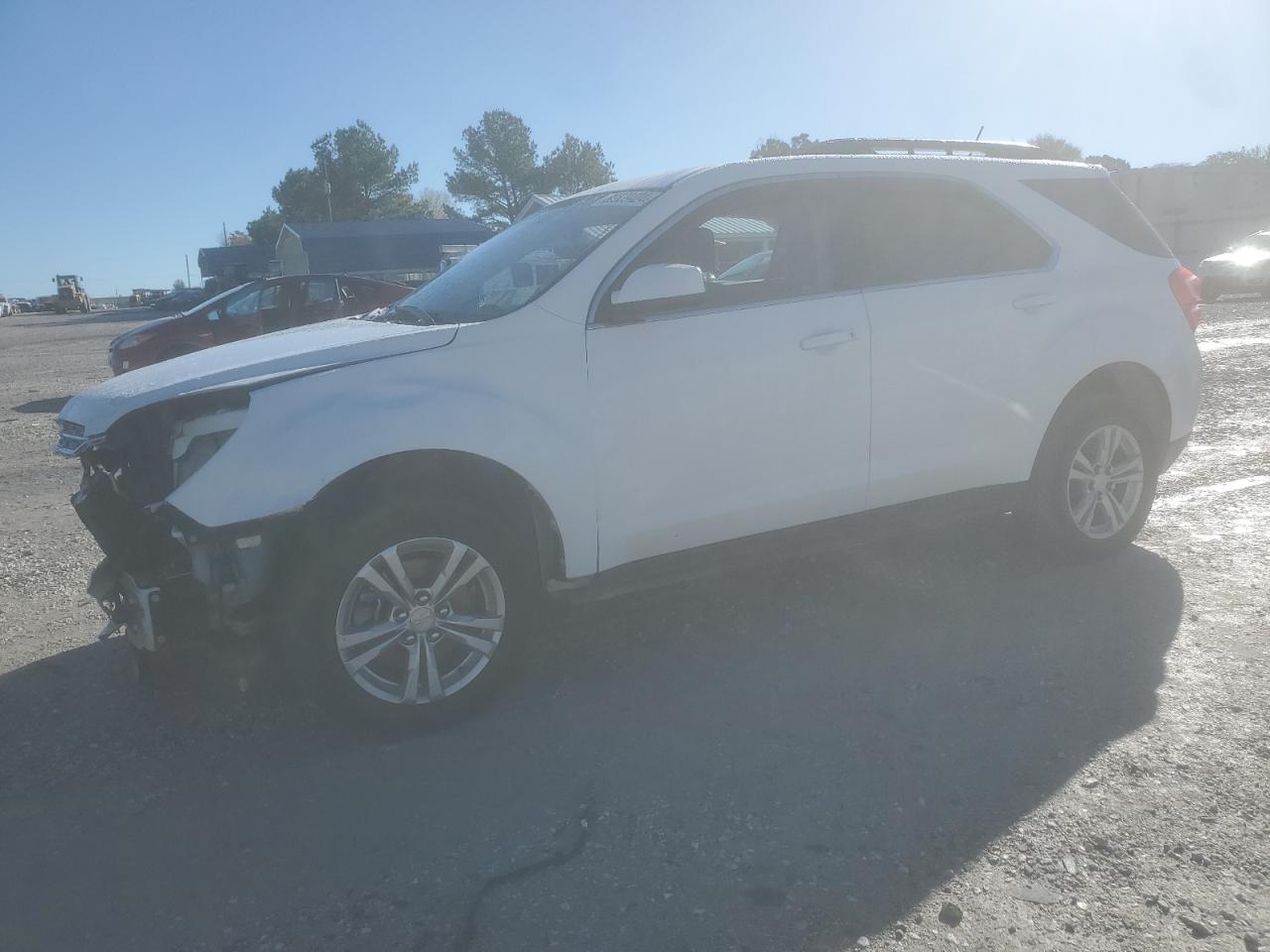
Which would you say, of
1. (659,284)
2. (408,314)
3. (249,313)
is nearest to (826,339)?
(659,284)

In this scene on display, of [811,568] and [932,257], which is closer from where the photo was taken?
[932,257]

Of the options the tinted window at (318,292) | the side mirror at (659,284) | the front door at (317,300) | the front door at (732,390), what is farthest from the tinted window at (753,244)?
the tinted window at (318,292)

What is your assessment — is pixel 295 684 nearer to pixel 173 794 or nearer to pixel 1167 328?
pixel 173 794

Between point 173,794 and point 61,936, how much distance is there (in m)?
0.73

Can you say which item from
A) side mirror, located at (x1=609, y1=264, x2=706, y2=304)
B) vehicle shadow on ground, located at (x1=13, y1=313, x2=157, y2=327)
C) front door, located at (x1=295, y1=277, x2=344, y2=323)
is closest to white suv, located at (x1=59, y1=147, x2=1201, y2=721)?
side mirror, located at (x1=609, y1=264, x2=706, y2=304)

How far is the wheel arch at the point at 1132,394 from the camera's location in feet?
16.1

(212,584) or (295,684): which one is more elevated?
(212,584)

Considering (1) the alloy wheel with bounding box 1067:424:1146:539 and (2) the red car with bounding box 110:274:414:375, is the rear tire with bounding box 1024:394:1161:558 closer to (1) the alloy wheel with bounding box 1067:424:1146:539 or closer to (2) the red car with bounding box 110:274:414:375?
(1) the alloy wheel with bounding box 1067:424:1146:539

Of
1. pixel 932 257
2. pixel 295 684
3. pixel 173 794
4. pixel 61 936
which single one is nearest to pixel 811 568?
pixel 932 257

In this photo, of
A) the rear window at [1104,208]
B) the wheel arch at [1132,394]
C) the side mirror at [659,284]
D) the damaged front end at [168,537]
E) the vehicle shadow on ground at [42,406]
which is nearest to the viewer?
the damaged front end at [168,537]

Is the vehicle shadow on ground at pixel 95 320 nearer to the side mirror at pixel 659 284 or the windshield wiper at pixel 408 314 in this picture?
the windshield wiper at pixel 408 314

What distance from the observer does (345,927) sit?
8.66 ft

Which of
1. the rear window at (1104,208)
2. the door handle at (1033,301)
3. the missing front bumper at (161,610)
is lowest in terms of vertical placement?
the missing front bumper at (161,610)

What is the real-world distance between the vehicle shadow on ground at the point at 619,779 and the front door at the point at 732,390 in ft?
1.86
